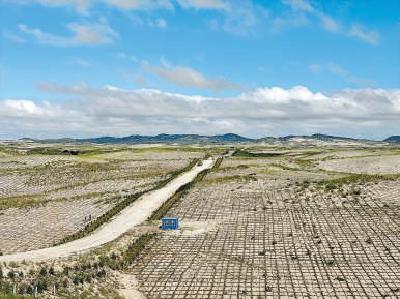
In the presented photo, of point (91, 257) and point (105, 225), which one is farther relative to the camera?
point (105, 225)

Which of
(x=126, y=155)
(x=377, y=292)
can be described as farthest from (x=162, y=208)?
(x=126, y=155)

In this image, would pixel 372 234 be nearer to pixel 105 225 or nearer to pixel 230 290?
pixel 230 290

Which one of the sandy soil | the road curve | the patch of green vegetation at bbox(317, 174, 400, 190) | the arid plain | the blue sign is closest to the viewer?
the arid plain

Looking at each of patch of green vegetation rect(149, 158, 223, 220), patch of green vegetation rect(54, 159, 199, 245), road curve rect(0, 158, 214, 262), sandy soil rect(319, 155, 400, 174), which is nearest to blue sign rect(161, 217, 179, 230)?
road curve rect(0, 158, 214, 262)

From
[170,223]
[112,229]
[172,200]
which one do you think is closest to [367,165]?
[172,200]

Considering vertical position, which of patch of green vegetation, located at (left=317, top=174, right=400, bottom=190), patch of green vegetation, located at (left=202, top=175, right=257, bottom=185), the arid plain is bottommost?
the arid plain

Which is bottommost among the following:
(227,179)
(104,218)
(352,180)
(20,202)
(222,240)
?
(222,240)

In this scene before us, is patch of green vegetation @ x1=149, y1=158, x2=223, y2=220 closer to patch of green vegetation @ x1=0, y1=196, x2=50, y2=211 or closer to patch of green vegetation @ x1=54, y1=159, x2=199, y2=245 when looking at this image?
patch of green vegetation @ x1=54, y1=159, x2=199, y2=245

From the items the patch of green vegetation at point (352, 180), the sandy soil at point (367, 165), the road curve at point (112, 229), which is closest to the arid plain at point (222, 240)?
the patch of green vegetation at point (352, 180)

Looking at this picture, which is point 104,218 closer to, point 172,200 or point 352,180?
point 172,200
